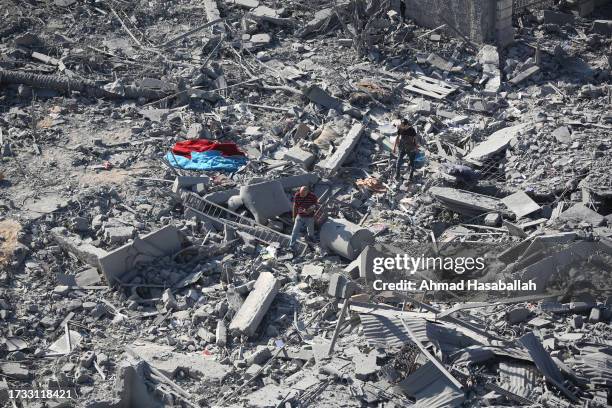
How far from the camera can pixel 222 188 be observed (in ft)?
46.4

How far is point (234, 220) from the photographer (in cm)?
1362

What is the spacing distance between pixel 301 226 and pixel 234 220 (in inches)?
40.6

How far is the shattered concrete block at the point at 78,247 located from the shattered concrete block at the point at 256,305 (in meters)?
2.02

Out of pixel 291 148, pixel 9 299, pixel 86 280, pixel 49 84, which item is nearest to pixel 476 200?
pixel 291 148

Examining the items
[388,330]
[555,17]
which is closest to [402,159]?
[388,330]

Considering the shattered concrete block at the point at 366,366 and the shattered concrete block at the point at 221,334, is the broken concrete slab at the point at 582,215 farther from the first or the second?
the shattered concrete block at the point at 221,334

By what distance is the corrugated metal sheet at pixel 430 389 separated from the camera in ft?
31.0

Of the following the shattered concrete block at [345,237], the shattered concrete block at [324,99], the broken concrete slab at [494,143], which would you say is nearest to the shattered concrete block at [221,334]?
the shattered concrete block at [345,237]

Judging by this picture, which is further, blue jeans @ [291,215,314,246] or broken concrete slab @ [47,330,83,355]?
blue jeans @ [291,215,314,246]

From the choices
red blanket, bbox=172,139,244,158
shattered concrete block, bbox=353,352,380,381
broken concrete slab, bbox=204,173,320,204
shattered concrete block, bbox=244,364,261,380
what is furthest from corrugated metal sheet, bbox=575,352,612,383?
red blanket, bbox=172,139,244,158

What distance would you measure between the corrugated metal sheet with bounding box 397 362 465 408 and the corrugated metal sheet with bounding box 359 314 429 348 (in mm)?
435

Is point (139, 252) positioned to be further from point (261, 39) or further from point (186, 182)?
point (261, 39)

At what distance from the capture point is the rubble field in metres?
10.3

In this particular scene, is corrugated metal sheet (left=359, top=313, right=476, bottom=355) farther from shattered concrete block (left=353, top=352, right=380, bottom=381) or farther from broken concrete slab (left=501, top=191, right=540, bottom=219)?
broken concrete slab (left=501, top=191, right=540, bottom=219)
